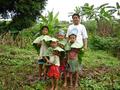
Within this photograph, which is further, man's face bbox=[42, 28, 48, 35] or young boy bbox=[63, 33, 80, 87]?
man's face bbox=[42, 28, 48, 35]

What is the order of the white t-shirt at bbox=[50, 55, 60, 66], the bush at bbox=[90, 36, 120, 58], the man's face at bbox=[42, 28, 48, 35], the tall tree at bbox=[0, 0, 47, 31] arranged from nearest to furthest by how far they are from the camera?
the white t-shirt at bbox=[50, 55, 60, 66] → the man's face at bbox=[42, 28, 48, 35] → the tall tree at bbox=[0, 0, 47, 31] → the bush at bbox=[90, 36, 120, 58]

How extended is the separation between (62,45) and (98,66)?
2840mm

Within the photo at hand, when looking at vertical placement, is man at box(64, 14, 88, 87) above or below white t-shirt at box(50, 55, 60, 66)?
above

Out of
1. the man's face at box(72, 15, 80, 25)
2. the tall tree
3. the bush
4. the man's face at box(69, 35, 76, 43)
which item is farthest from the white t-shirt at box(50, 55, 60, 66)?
the bush

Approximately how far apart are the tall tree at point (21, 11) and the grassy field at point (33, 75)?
231 cm

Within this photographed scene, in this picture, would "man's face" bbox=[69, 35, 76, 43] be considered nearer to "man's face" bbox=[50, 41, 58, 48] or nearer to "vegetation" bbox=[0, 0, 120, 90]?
"man's face" bbox=[50, 41, 58, 48]

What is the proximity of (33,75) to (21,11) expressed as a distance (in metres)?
5.01

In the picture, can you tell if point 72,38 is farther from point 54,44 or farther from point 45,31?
point 45,31

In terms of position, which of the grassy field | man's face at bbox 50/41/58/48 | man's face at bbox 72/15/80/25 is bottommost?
the grassy field

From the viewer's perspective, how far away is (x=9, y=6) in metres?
14.0

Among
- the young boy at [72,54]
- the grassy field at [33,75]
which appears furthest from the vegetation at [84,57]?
the young boy at [72,54]

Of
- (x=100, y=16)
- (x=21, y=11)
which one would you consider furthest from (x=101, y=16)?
(x=21, y=11)

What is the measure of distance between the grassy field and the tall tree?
7.57 feet

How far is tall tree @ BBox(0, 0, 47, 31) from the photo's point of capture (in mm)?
13797
